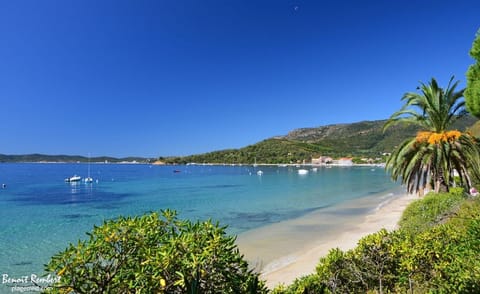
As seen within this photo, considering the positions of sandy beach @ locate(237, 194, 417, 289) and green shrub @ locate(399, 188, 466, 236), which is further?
sandy beach @ locate(237, 194, 417, 289)

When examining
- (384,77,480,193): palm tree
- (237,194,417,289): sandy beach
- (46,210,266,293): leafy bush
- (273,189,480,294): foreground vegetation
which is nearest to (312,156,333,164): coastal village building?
(237,194,417,289): sandy beach

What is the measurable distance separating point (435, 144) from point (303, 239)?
9.84 m

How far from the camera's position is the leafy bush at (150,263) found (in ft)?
8.46

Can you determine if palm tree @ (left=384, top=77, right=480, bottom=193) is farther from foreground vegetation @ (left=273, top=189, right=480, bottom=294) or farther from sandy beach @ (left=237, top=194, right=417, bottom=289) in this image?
foreground vegetation @ (left=273, top=189, right=480, bottom=294)

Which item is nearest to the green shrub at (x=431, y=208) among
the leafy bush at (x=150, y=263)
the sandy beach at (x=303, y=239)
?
the sandy beach at (x=303, y=239)

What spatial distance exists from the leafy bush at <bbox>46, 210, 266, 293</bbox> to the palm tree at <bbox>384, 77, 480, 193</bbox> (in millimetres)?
14408

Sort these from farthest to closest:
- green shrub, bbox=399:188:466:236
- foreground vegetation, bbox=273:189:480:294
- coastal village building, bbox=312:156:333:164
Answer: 1. coastal village building, bbox=312:156:333:164
2. green shrub, bbox=399:188:466:236
3. foreground vegetation, bbox=273:189:480:294

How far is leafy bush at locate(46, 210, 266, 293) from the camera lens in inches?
102

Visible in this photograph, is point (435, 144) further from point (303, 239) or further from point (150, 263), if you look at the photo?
point (150, 263)

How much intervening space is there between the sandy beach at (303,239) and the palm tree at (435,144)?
17.4 ft

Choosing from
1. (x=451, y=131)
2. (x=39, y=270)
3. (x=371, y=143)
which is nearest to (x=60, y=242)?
(x=39, y=270)

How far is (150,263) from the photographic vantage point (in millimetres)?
2646

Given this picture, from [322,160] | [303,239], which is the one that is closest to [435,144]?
[303,239]

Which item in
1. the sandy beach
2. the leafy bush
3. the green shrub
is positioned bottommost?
the sandy beach
